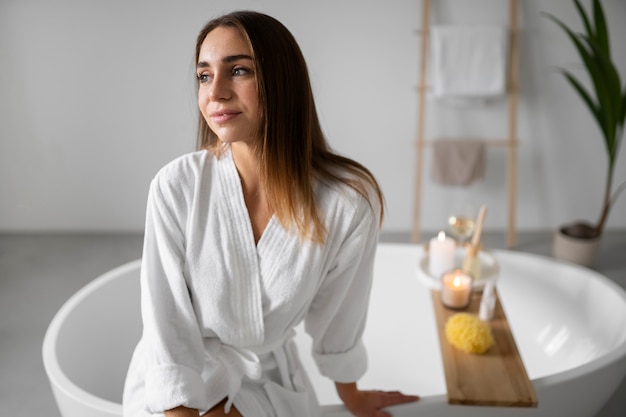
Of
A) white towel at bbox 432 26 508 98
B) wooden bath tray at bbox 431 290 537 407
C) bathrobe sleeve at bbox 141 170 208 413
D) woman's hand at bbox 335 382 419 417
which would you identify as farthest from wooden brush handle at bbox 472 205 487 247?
white towel at bbox 432 26 508 98

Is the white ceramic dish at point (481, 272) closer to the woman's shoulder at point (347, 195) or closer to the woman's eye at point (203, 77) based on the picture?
the woman's shoulder at point (347, 195)

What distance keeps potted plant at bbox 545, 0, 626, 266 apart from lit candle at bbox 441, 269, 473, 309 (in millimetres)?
1274

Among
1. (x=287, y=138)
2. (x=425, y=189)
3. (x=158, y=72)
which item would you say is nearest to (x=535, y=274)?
(x=425, y=189)

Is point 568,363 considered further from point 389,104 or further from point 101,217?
point 101,217

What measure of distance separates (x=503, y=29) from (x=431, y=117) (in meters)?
0.52

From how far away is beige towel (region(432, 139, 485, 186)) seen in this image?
122 inches

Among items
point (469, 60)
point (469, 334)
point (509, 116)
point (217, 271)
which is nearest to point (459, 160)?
point (509, 116)

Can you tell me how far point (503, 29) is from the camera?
2.96 meters

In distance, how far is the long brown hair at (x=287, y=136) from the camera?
1107mm

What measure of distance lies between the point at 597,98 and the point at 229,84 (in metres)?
2.24

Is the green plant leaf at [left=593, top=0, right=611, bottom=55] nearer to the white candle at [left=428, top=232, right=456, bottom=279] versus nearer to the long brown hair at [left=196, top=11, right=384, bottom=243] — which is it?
the white candle at [left=428, top=232, right=456, bottom=279]

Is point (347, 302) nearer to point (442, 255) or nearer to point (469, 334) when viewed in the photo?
point (469, 334)

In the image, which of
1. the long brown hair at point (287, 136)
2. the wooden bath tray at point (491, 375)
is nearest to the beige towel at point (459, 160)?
the wooden bath tray at point (491, 375)

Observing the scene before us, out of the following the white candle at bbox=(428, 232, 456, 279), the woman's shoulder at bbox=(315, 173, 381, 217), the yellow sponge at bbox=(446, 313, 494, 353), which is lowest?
the yellow sponge at bbox=(446, 313, 494, 353)
